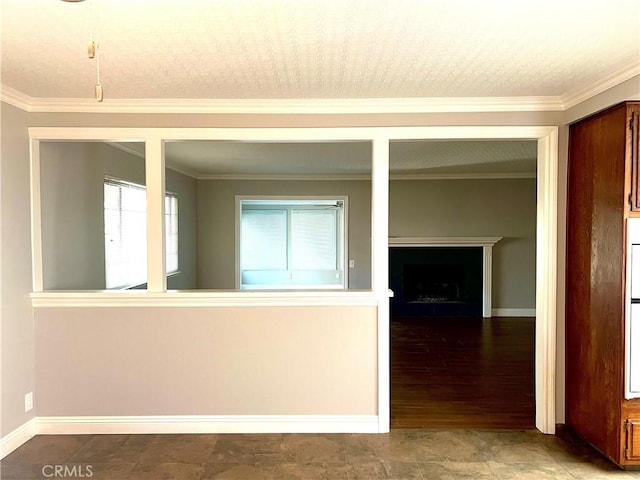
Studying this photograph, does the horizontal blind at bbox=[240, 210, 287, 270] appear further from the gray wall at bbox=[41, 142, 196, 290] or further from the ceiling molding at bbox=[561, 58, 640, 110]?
the ceiling molding at bbox=[561, 58, 640, 110]

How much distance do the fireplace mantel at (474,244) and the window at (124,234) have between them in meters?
3.83

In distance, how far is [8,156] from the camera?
2.58 metres

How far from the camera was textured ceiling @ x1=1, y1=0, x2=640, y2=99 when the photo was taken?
5.39ft

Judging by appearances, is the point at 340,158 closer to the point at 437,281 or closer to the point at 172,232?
the point at 172,232

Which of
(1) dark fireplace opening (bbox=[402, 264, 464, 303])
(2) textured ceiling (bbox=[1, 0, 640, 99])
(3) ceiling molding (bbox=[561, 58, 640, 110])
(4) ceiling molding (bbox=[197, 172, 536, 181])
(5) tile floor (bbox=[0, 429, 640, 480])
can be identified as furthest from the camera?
(1) dark fireplace opening (bbox=[402, 264, 464, 303])

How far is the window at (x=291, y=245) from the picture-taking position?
7848 mm

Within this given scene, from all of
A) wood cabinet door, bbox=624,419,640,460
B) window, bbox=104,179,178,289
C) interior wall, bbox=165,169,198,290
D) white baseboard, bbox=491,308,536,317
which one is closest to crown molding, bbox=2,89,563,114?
window, bbox=104,179,178,289

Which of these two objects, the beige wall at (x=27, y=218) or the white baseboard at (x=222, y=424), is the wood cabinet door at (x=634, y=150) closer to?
the beige wall at (x=27, y=218)

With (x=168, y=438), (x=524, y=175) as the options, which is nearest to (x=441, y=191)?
(x=524, y=175)

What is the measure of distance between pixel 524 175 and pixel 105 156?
5.91m

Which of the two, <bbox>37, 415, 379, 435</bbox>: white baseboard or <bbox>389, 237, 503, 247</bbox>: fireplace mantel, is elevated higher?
<bbox>389, 237, 503, 247</bbox>: fireplace mantel

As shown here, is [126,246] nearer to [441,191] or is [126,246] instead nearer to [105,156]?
[105,156]
